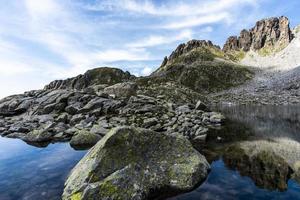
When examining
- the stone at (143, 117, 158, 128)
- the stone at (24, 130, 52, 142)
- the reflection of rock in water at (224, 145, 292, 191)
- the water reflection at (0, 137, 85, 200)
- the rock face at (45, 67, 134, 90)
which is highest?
the rock face at (45, 67, 134, 90)

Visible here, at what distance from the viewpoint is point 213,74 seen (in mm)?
199875

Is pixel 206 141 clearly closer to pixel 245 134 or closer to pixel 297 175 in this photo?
pixel 245 134

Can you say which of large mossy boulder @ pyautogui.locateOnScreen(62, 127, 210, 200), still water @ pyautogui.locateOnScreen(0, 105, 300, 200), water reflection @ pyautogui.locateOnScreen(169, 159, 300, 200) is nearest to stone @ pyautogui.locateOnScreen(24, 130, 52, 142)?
still water @ pyautogui.locateOnScreen(0, 105, 300, 200)

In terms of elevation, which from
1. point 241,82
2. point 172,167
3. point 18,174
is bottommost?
point 18,174

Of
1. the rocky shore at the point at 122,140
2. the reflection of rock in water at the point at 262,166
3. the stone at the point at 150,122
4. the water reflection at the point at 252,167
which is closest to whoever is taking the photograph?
the rocky shore at the point at 122,140

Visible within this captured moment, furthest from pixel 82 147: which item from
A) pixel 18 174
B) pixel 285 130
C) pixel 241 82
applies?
pixel 241 82

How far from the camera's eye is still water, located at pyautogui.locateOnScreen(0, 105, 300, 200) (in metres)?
14.7

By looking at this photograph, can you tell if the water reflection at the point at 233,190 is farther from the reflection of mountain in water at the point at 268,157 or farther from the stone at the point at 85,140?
the stone at the point at 85,140

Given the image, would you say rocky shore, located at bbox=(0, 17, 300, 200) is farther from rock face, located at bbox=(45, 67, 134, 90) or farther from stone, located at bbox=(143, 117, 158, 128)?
rock face, located at bbox=(45, 67, 134, 90)

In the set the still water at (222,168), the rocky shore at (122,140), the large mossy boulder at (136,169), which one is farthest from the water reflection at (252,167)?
the large mossy boulder at (136,169)

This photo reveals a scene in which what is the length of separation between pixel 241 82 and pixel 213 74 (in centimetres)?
2082

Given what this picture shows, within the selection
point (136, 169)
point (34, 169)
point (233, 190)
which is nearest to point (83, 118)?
point (34, 169)

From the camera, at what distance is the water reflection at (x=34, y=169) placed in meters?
15.6

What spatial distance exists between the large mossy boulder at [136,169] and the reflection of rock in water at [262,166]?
307 cm
